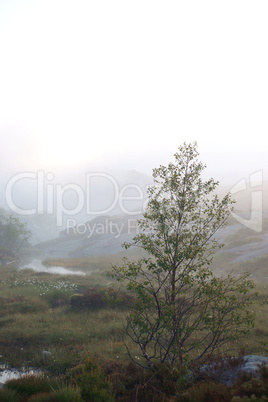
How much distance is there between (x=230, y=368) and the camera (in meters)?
8.12


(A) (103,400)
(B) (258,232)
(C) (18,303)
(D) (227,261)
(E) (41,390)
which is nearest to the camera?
(A) (103,400)

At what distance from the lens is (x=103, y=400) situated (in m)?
7.11

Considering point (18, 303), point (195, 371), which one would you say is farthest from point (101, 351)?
point (18, 303)

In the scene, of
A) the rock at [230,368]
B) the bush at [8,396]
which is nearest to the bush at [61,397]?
the bush at [8,396]

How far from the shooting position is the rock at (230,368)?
25.2ft

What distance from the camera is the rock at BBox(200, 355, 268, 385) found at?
7.68 metres

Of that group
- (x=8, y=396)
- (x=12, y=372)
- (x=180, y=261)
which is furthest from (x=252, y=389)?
(x=12, y=372)

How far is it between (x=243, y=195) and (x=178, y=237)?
92.3m

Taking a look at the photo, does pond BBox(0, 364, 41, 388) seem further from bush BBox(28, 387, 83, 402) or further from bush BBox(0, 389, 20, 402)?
bush BBox(28, 387, 83, 402)

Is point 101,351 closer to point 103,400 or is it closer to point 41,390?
point 41,390

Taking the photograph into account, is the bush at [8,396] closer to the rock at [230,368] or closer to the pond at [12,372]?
the pond at [12,372]

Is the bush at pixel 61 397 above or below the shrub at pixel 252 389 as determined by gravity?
below
